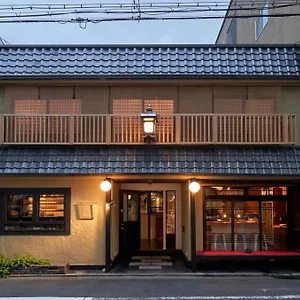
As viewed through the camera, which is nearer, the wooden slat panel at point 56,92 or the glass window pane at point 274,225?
the wooden slat panel at point 56,92

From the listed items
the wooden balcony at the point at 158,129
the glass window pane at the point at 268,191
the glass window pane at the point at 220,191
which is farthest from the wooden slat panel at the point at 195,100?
the glass window pane at the point at 268,191

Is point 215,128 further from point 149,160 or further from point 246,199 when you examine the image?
point 246,199

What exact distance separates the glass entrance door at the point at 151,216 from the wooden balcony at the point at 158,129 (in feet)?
14.4

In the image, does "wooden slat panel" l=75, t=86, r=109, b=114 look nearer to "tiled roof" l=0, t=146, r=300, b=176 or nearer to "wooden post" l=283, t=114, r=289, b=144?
"tiled roof" l=0, t=146, r=300, b=176

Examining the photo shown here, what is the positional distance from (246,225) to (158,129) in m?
3.84

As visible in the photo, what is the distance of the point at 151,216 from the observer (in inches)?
616

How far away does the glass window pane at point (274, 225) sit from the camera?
40.3 ft

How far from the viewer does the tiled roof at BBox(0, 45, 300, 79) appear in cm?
1175

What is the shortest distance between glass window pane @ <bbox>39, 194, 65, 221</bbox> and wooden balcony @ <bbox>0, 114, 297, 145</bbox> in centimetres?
159

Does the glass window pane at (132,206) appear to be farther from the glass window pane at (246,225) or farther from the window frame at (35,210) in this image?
the glass window pane at (246,225)

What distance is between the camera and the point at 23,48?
12.5 m

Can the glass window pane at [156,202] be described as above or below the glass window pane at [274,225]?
above

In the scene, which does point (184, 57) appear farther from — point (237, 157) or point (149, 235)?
point (149, 235)

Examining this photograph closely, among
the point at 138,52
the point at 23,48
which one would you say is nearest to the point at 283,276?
the point at 138,52
